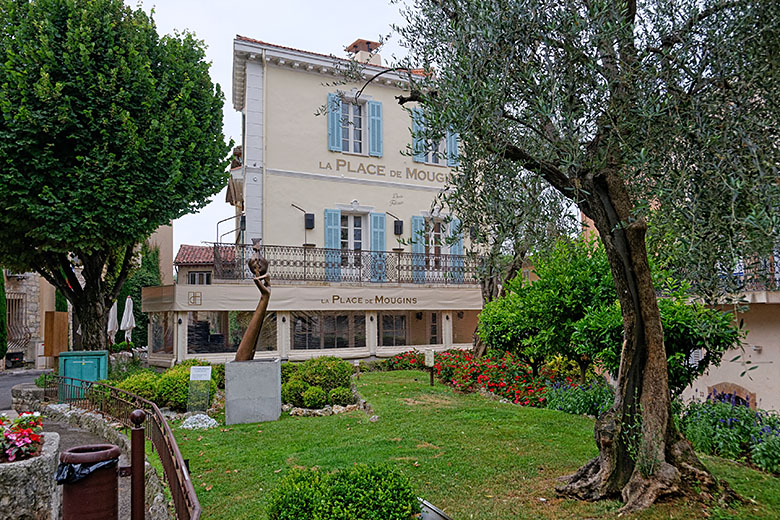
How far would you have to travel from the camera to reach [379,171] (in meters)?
19.2

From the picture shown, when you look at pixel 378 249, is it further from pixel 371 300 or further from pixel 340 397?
pixel 340 397

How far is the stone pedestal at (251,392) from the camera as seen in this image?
33.8 ft

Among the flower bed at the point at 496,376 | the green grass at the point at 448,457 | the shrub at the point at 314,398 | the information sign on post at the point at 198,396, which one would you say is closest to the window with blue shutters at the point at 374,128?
the flower bed at the point at 496,376

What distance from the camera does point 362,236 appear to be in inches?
749

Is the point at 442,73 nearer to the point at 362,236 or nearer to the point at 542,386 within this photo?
the point at 542,386

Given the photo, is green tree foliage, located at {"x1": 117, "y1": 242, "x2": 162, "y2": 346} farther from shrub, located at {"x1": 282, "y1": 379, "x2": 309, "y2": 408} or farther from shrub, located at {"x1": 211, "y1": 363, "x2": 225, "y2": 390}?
shrub, located at {"x1": 282, "y1": 379, "x2": 309, "y2": 408}

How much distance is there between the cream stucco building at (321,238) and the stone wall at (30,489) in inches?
377

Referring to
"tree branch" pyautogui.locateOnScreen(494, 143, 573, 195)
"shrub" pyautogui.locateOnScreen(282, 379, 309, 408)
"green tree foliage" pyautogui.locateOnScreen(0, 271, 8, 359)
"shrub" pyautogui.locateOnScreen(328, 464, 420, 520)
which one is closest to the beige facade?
"shrub" pyautogui.locateOnScreen(282, 379, 309, 408)

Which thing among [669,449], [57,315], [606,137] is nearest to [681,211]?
[606,137]

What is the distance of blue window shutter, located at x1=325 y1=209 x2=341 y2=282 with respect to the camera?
17984mm

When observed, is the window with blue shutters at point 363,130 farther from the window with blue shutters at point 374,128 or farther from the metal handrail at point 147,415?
the metal handrail at point 147,415

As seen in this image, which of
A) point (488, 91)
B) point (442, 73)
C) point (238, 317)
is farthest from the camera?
point (238, 317)

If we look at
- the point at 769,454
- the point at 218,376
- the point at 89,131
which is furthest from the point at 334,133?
the point at 769,454

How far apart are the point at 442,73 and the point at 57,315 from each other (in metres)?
14.5
